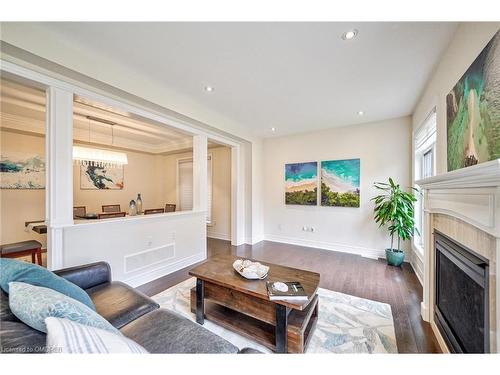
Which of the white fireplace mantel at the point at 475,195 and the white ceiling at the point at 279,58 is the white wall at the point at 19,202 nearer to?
the white ceiling at the point at 279,58

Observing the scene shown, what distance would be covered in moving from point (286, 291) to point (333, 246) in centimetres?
304

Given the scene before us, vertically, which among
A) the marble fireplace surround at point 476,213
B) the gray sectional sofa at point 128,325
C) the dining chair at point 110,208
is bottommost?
the gray sectional sofa at point 128,325

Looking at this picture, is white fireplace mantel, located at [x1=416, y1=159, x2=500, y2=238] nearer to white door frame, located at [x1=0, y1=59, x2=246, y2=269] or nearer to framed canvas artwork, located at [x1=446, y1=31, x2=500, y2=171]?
framed canvas artwork, located at [x1=446, y1=31, x2=500, y2=171]

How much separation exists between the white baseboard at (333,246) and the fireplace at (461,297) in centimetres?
207

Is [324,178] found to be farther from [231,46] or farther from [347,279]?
[231,46]

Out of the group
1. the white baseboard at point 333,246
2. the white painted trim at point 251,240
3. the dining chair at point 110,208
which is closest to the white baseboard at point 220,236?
the white painted trim at point 251,240

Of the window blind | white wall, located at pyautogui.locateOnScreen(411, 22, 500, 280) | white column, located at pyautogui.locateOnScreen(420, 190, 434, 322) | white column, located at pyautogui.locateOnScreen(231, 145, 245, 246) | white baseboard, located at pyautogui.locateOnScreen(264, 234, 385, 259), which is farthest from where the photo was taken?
white column, located at pyautogui.locateOnScreen(231, 145, 245, 246)

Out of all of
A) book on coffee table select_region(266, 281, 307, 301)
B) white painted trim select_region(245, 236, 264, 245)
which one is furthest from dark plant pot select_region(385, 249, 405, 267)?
white painted trim select_region(245, 236, 264, 245)

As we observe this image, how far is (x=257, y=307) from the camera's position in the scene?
1.55 m

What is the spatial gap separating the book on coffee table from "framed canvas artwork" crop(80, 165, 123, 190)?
4891 mm

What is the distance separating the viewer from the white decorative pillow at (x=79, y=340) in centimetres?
67

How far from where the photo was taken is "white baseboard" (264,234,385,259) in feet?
12.1

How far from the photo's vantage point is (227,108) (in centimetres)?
322
